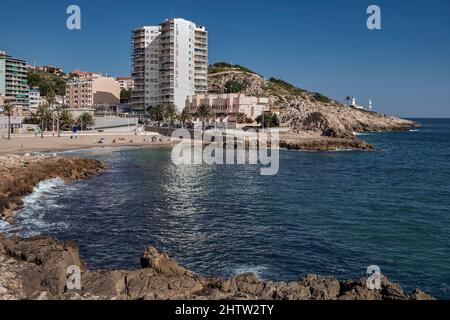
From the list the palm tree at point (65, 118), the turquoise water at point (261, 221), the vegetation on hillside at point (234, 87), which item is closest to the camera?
the turquoise water at point (261, 221)

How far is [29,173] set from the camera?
47188 millimetres

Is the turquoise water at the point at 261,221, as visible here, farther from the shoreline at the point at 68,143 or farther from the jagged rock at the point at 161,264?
the shoreline at the point at 68,143

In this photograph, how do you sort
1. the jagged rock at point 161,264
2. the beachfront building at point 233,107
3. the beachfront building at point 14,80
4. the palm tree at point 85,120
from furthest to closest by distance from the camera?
the beachfront building at point 14,80 < the beachfront building at point 233,107 < the palm tree at point 85,120 < the jagged rock at point 161,264

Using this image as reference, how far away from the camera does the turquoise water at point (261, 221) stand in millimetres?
23781

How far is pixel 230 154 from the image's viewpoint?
3314 inches

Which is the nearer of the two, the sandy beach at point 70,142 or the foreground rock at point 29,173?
the foreground rock at point 29,173

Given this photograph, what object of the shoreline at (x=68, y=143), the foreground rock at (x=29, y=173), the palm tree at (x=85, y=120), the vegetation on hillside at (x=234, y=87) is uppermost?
the vegetation on hillside at (x=234, y=87)

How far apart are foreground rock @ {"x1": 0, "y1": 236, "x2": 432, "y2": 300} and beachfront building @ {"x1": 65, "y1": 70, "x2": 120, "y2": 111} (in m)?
157

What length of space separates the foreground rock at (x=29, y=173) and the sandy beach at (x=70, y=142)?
15.6 meters

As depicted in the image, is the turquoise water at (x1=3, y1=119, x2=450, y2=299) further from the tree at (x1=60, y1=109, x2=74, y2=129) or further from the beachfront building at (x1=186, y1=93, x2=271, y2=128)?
the beachfront building at (x1=186, y1=93, x2=271, y2=128)

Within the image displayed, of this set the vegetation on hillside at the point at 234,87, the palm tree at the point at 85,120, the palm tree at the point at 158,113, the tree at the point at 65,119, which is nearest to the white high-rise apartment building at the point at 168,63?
the palm tree at the point at 158,113

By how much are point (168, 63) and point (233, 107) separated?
2810 centimetres

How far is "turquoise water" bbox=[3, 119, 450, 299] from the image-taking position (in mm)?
23781

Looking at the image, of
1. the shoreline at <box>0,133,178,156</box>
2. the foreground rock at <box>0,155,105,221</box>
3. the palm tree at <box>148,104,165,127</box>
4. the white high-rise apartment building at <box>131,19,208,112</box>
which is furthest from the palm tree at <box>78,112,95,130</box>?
the foreground rock at <box>0,155,105,221</box>
